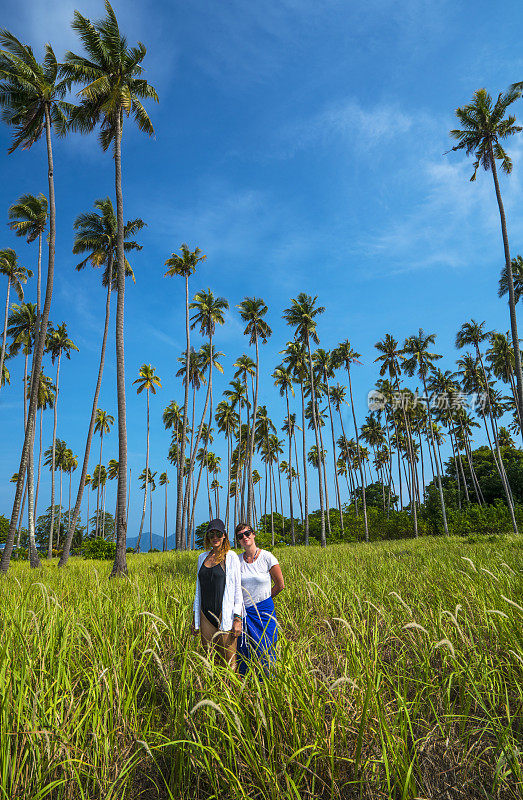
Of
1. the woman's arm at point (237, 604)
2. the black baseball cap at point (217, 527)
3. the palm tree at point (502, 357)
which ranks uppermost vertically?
the palm tree at point (502, 357)

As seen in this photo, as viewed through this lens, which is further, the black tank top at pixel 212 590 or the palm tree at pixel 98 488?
the palm tree at pixel 98 488

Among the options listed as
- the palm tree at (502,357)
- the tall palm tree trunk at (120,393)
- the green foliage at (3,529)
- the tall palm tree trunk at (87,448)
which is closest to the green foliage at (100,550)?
the tall palm tree trunk at (87,448)

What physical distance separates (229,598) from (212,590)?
19cm

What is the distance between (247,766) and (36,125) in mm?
24427

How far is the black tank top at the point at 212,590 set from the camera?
151 inches

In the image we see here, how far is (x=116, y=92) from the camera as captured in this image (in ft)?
50.2

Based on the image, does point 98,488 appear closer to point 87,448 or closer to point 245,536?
point 87,448

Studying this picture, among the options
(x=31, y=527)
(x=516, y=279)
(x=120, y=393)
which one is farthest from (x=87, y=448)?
(x=516, y=279)

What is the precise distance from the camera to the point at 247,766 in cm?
223

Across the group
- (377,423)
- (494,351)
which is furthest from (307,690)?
(377,423)

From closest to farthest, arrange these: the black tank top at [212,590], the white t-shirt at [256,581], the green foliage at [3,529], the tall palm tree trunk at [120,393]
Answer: the black tank top at [212,590] → the white t-shirt at [256,581] → the tall palm tree trunk at [120,393] → the green foliage at [3,529]

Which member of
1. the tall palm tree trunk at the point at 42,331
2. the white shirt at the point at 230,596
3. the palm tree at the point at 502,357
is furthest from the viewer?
the palm tree at the point at 502,357

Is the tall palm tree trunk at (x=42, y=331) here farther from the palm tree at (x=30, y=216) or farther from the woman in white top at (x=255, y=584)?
the woman in white top at (x=255, y=584)

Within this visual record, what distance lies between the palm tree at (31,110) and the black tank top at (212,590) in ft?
47.7
